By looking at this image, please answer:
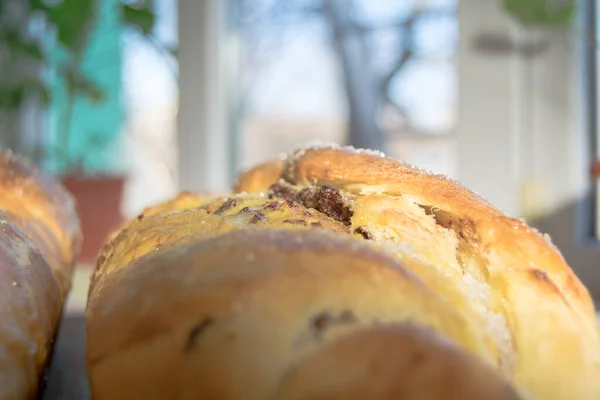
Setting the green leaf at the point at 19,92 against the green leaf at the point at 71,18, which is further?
the green leaf at the point at 19,92

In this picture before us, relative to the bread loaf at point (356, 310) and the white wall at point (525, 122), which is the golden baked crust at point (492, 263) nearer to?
the bread loaf at point (356, 310)

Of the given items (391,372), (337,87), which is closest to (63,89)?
(337,87)

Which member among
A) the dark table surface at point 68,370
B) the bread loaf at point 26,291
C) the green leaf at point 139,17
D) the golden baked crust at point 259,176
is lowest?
the dark table surface at point 68,370

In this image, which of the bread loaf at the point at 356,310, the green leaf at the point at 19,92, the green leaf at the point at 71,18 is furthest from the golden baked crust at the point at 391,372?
the green leaf at the point at 19,92

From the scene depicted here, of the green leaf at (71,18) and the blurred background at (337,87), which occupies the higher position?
the green leaf at (71,18)

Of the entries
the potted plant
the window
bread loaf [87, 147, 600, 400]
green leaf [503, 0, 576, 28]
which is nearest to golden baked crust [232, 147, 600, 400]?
bread loaf [87, 147, 600, 400]

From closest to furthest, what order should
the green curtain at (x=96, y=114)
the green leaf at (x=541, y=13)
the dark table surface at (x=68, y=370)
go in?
the dark table surface at (x=68, y=370) → the green leaf at (x=541, y=13) → the green curtain at (x=96, y=114)

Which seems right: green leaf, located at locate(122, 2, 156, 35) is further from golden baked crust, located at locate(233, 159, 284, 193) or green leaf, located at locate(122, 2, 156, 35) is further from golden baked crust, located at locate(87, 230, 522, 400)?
golden baked crust, located at locate(87, 230, 522, 400)
